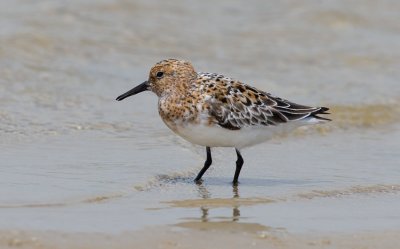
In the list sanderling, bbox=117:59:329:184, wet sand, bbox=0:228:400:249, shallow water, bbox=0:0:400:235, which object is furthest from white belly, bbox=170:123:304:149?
wet sand, bbox=0:228:400:249

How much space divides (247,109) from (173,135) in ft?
7.17

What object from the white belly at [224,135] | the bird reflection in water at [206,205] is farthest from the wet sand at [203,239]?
the white belly at [224,135]

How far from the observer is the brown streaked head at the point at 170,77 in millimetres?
9211

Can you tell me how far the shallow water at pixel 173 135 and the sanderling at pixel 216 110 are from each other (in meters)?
0.49

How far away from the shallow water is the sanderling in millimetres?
489

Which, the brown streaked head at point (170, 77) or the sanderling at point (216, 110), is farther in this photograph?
the brown streaked head at point (170, 77)

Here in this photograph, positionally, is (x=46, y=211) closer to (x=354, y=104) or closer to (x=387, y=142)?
(x=387, y=142)

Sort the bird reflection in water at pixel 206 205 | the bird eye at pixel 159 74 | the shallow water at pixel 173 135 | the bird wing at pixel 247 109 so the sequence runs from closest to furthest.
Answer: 1. the bird reflection in water at pixel 206 205
2. the shallow water at pixel 173 135
3. the bird wing at pixel 247 109
4. the bird eye at pixel 159 74

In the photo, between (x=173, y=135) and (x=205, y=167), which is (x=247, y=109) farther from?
(x=173, y=135)

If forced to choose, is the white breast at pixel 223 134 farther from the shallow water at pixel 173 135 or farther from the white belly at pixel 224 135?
the shallow water at pixel 173 135

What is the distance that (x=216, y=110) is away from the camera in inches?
355

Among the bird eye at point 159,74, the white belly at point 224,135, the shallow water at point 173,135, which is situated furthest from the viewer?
the bird eye at point 159,74

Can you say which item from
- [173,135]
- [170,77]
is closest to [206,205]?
[170,77]

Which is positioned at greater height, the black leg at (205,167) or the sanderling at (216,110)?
the sanderling at (216,110)
